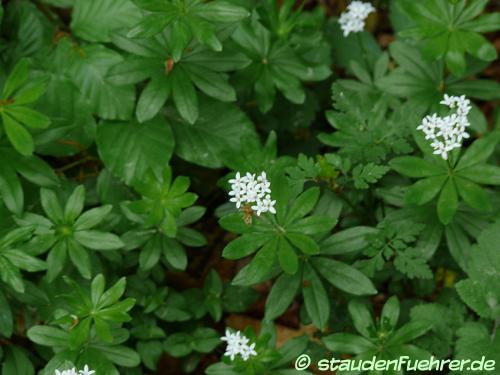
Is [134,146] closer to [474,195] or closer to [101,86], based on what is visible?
[101,86]

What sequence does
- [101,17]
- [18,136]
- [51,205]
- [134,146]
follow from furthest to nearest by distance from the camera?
[101,17] < [134,146] < [51,205] < [18,136]

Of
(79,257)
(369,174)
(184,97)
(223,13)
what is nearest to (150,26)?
(223,13)

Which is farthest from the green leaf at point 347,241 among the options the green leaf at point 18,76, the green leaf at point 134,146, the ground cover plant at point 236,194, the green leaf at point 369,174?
the green leaf at point 18,76

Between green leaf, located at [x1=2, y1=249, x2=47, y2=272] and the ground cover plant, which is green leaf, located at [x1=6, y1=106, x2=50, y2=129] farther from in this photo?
green leaf, located at [x1=2, y1=249, x2=47, y2=272]

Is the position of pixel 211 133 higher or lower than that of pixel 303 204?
higher

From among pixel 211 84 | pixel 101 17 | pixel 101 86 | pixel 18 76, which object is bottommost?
pixel 18 76

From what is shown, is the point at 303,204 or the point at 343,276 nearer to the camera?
the point at 303,204

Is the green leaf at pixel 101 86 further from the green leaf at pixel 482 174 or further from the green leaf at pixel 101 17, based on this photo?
the green leaf at pixel 482 174
